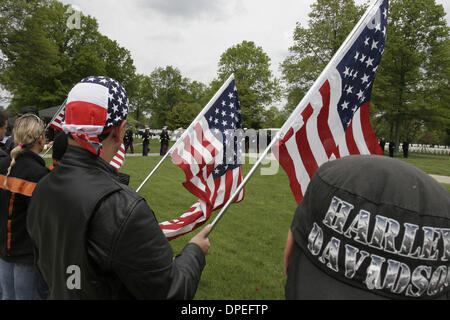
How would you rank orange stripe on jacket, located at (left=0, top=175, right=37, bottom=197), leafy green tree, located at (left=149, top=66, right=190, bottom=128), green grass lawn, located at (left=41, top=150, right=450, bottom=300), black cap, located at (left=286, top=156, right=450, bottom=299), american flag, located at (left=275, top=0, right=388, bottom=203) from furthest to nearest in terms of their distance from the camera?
leafy green tree, located at (left=149, top=66, right=190, bottom=128) → green grass lawn, located at (left=41, top=150, right=450, bottom=300) → american flag, located at (left=275, top=0, right=388, bottom=203) → orange stripe on jacket, located at (left=0, top=175, right=37, bottom=197) → black cap, located at (left=286, top=156, right=450, bottom=299)

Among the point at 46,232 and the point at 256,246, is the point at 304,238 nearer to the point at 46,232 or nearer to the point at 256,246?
the point at 46,232

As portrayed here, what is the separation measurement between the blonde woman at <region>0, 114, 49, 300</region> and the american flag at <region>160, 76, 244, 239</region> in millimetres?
1273

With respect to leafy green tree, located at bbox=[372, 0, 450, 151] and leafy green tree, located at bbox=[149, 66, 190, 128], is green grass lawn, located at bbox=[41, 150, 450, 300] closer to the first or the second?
leafy green tree, located at bbox=[372, 0, 450, 151]

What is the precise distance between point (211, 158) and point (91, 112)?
2.61 m

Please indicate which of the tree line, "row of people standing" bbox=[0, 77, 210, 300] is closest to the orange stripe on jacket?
"row of people standing" bbox=[0, 77, 210, 300]

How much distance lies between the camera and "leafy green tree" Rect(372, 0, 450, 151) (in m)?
29.2

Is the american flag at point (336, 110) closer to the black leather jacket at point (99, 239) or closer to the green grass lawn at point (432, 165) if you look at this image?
the black leather jacket at point (99, 239)

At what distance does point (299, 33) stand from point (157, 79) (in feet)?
137

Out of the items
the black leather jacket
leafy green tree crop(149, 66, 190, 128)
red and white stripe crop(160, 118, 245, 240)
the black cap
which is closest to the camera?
the black cap

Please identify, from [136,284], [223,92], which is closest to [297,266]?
[136,284]

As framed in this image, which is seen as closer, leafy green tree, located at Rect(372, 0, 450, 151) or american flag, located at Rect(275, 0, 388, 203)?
american flag, located at Rect(275, 0, 388, 203)

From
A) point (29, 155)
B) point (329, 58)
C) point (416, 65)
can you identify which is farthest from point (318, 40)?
point (29, 155)

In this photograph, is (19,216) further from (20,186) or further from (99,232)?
(99,232)

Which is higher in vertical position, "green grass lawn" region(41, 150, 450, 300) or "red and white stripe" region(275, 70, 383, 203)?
"red and white stripe" region(275, 70, 383, 203)
